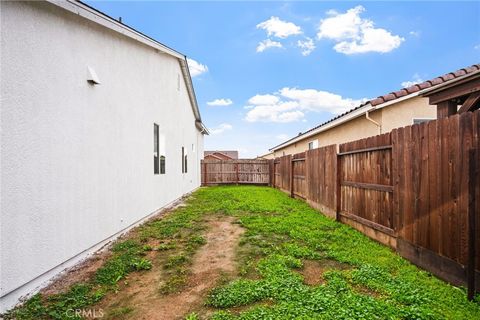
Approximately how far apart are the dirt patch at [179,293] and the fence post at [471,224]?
263 centimetres

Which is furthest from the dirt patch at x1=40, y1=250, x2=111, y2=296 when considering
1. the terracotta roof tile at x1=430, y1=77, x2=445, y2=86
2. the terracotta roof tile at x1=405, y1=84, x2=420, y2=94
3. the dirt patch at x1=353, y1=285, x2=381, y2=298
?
the terracotta roof tile at x1=430, y1=77, x2=445, y2=86

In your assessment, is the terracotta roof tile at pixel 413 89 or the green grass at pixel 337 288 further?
the terracotta roof tile at pixel 413 89

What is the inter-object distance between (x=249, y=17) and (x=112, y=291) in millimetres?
11127

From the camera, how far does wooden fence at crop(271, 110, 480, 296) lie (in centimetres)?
296

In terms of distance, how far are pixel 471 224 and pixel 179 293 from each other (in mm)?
3249

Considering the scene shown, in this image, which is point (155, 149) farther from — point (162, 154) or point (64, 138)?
point (64, 138)

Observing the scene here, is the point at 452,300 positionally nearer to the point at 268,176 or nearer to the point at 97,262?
the point at 97,262

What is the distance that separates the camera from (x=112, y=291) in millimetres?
3379

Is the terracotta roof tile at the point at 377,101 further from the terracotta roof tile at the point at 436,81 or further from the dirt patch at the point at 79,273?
the dirt patch at the point at 79,273

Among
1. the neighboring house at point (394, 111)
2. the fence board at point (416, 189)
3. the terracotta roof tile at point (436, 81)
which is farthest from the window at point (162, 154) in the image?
the terracotta roof tile at point (436, 81)

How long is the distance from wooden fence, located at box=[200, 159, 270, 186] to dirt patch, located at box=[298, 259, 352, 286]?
16043mm

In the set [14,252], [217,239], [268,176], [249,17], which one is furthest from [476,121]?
[268,176]

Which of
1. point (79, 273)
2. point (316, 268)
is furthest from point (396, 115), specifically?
point (79, 273)

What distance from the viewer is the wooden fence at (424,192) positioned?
9.72ft
